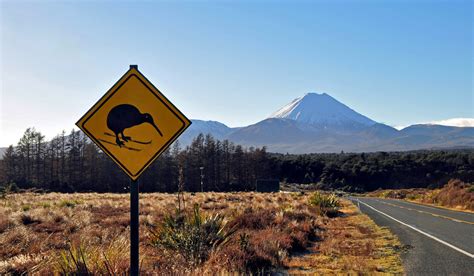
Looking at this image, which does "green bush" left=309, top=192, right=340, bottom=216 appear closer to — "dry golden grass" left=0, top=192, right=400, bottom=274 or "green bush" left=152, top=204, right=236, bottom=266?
"dry golden grass" left=0, top=192, right=400, bottom=274

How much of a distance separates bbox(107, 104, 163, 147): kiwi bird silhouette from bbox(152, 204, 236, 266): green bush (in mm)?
3745

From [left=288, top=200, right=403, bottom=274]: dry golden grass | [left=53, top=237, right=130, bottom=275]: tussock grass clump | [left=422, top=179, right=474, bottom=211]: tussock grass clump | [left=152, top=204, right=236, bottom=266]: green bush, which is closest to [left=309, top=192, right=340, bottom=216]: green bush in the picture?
[left=288, top=200, right=403, bottom=274]: dry golden grass

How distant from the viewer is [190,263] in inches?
284

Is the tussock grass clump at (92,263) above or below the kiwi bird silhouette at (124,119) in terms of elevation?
below

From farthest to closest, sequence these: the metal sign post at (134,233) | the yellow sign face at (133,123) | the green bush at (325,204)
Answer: the green bush at (325,204) < the yellow sign face at (133,123) < the metal sign post at (134,233)

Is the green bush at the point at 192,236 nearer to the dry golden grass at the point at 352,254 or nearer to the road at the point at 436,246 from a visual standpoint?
the dry golden grass at the point at 352,254

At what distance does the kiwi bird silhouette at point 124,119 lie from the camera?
467 cm

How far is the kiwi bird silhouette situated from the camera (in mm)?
4668

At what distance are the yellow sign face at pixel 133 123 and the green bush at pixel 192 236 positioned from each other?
3588mm

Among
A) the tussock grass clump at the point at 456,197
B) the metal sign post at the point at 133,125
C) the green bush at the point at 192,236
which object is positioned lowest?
the tussock grass clump at the point at 456,197

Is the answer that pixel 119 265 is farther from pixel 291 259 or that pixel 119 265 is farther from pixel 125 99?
pixel 291 259

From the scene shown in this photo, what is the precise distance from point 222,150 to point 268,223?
7703 cm

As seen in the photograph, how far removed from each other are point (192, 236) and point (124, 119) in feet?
14.4

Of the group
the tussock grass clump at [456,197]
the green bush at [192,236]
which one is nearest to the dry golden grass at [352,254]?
the green bush at [192,236]
